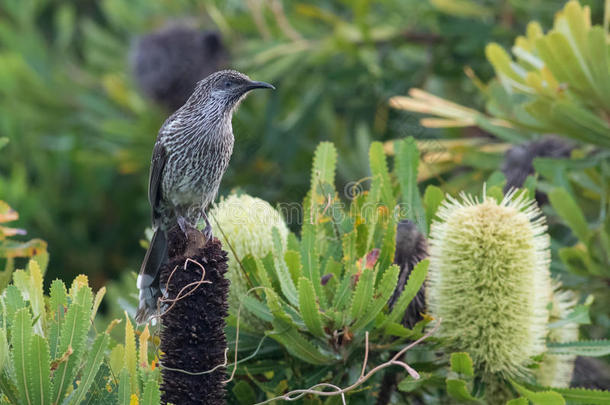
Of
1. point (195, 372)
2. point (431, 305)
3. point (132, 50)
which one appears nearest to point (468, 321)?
point (431, 305)

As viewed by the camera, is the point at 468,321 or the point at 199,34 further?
the point at 199,34

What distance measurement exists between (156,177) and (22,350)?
71cm

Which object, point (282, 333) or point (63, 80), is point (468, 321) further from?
point (63, 80)

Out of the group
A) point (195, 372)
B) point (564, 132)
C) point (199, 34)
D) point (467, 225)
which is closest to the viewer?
point (195, 372)

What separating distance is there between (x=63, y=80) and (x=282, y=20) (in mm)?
1946

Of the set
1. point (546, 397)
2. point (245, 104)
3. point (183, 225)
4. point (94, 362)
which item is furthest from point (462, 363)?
point (245, 104)

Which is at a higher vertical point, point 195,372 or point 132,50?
point 132,50

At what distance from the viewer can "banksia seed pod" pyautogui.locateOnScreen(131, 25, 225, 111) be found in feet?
14.0

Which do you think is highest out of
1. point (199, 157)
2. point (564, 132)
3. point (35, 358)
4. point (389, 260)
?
point (564, 132)

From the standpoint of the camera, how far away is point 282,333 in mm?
1765

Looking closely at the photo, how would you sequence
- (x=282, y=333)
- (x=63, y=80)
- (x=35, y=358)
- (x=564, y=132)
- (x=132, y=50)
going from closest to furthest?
(x=35, y=358), (x=282, y=333), (x=564, y=132), (x=132, y=50), (x=63, y=80)

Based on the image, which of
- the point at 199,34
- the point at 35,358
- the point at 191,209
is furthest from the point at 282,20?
the point at 35,358

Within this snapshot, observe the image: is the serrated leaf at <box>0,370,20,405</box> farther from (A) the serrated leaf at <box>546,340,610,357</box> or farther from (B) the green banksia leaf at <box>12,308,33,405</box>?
(A) the serrated leaf at <box>546,340,610,357</box>

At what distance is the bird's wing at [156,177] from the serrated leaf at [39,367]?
659mm
